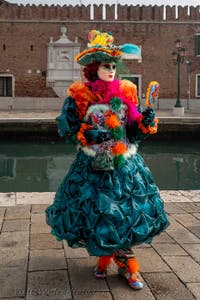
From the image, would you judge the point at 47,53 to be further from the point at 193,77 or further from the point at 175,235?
the point at 175,235

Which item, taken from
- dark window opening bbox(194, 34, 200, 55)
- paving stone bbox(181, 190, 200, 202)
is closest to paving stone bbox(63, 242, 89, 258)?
paving stone bbox(181, 190, 200, 202)

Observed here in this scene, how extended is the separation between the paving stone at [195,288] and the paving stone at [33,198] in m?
2.45

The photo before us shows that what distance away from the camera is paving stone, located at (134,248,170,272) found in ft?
10.1

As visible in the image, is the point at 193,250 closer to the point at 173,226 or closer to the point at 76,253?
the point at 173,226

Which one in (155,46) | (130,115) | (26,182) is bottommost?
(26,182)

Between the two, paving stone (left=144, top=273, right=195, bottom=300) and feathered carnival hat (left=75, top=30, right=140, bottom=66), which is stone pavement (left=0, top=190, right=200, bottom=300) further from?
feathered carnival hat (left=75, top=30, right=140, bottom=66)

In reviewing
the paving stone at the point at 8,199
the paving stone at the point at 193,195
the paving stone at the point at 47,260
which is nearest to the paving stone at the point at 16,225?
the paving stone at the point at 47,260

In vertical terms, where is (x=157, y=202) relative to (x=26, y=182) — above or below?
above

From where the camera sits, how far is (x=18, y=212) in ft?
14.7

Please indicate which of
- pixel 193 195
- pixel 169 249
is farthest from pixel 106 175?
pixel 193 195

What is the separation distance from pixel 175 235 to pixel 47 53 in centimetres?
2160

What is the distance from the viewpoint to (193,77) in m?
24.7

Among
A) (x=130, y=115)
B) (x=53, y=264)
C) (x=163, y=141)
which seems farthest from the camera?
(x=163, y=141)

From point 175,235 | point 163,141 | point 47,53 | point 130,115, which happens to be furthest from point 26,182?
point 47,53
